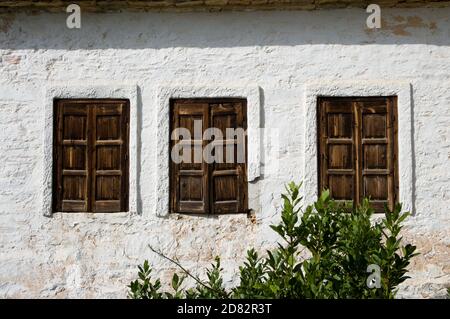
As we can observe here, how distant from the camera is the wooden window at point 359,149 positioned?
6.59 metres

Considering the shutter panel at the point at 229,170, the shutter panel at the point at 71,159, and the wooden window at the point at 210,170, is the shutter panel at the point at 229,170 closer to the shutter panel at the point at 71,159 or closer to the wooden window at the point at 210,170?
the wooden window at the point at 210,170

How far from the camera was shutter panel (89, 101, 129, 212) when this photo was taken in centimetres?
674

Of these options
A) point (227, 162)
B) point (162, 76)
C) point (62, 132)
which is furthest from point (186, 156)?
point (62, 132)

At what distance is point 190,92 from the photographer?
6695 mm

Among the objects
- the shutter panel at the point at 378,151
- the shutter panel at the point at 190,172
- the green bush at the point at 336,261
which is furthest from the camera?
the shutter panel at the point at 190,172

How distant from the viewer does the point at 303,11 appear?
6727 millimetres

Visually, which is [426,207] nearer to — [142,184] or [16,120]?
[142,184]

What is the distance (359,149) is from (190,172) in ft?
5.83

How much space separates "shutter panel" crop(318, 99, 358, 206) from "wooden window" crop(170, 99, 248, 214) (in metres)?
0.81

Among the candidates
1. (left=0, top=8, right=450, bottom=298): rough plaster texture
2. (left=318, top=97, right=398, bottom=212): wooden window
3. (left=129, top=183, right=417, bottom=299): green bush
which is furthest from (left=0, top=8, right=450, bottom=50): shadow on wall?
(left=129, top=183, right=417, bottom=299): green bush

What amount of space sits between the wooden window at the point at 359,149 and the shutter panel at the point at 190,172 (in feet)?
4.07

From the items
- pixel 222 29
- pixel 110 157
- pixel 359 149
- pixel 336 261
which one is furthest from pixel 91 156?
pixel 336 261

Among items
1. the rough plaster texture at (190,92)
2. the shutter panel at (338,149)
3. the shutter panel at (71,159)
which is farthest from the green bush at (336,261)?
the shutter panel at (71,159)
